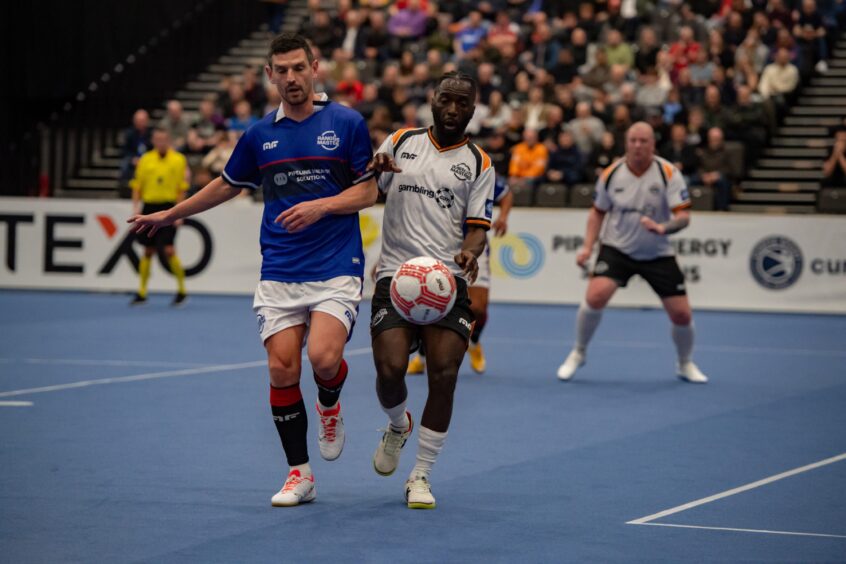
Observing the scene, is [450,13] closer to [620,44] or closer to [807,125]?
[620,44]

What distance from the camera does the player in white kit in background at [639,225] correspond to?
11.9 metres

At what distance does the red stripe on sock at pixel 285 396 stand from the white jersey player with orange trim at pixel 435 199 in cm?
83

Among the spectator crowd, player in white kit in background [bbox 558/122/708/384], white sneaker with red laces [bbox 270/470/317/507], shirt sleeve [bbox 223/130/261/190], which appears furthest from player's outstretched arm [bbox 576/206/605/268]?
the spectator crowd

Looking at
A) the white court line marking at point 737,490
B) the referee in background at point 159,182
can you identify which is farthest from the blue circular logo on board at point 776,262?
the white court line marking at point 737,490

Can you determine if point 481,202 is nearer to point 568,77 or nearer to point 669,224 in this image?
point 669,224

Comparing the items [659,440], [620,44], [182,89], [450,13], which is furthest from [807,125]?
[659,440]

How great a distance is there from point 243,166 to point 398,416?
1.58 meters

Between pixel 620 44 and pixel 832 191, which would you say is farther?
pixel 620 44

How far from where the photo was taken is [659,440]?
9.09 metres

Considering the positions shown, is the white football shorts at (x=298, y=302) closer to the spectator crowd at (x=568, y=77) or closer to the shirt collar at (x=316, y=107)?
the shirt collar at (x=316, y=107)

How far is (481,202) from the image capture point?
279 inches

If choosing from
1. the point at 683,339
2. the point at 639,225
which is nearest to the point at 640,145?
the point at 639,225

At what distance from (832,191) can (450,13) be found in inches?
413

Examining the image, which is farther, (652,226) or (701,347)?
(701,347)
